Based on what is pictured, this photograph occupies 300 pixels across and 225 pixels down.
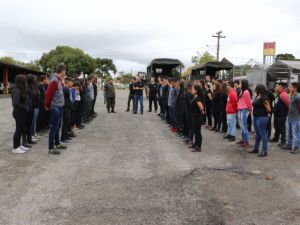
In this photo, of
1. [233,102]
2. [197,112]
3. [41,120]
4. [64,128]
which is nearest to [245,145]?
[233,102]

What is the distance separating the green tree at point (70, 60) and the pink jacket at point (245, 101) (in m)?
60.3

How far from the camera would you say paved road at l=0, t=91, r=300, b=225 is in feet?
15.5

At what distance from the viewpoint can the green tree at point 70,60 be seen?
2773 inches

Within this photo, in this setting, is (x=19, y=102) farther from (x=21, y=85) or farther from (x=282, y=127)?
(x=282, y=127)

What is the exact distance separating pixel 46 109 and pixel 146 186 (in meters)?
3.52

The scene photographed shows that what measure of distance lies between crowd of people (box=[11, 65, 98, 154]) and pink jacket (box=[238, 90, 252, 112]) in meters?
4.56

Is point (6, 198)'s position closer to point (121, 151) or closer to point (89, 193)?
point (89, 193)

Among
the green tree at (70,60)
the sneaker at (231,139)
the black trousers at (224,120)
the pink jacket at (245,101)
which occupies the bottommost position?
the sneaker at (231,139)

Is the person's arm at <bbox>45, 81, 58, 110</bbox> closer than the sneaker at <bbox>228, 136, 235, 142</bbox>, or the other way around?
the person's arm at <bbox>45, 81, 58, 110</bbox>

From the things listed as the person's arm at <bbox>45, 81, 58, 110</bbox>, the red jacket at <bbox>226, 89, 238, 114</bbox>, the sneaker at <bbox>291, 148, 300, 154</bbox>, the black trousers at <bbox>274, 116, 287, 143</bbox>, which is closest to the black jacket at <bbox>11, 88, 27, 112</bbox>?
the person's arm at <bbox>45, 81, 58, 110</bbox>

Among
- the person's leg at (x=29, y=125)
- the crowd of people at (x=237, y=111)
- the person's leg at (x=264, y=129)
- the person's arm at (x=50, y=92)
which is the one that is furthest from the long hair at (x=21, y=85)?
the person's leg at (x=264, y=129)

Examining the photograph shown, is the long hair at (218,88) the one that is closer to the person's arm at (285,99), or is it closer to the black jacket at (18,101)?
the person's arm at (285,99)

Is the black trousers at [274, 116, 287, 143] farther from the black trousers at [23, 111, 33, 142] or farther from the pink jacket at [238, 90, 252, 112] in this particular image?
the black trousers at [23, 111, 33, 142]

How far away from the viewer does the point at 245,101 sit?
9719mm
